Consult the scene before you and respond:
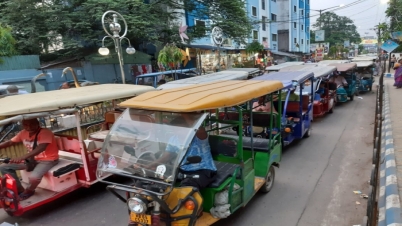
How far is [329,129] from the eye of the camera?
32.0 ft

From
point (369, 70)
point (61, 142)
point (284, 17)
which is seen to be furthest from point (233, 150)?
point (284, 17)

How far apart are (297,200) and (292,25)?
40.4 m

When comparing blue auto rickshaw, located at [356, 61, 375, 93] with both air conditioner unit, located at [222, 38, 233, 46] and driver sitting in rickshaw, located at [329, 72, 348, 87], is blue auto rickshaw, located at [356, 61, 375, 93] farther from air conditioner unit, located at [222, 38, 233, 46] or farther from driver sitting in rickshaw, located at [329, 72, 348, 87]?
air conditioner unit, located at [222, 38, 233, 46]

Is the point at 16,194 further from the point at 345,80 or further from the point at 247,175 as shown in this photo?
the point at 345,80

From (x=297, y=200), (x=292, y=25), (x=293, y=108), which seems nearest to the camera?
(x=297, y=200)

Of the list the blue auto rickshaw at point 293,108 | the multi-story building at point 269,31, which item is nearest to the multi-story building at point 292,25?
the multi-story building at point 269,31

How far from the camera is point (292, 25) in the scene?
4106 centimetres

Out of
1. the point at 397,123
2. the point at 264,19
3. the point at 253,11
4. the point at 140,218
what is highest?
the point at 253,11

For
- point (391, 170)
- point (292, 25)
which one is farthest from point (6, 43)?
point (292, 25)

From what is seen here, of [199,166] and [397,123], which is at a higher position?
[199,166]

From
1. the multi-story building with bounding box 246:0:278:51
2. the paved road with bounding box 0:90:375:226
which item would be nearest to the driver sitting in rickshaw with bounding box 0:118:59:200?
the paved road with bounding box 0:90:375:226

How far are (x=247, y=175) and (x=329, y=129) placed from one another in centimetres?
662

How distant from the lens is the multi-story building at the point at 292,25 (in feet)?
129

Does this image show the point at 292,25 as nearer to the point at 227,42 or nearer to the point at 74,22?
the point at 227,42
